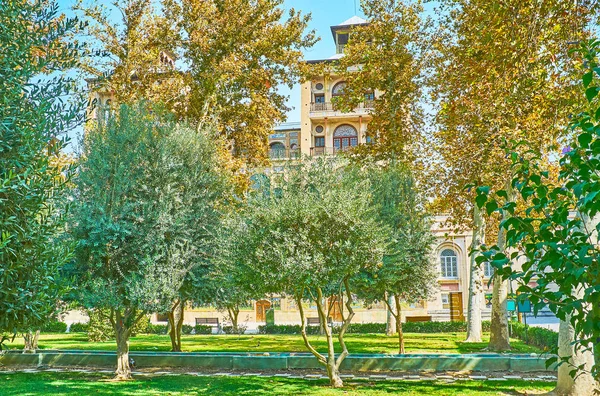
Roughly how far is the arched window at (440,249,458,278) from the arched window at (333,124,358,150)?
13126mm

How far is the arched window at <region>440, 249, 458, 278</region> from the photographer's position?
49438mm

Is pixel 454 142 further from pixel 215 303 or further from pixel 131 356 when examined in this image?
Answer: pixel 131 356

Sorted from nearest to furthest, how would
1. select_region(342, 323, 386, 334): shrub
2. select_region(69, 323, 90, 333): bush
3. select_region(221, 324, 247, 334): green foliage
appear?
select_region(221, 324, 247, 334): green foliage → select_region(342, 323, 386, 334): shrub → select_region(69, 323, 90, 333): bush

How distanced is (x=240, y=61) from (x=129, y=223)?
9.56m

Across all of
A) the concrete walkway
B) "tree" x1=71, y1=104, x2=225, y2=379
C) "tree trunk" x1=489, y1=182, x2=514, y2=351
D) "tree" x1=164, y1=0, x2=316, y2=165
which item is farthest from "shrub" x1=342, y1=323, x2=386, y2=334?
"tree" x1=71, y1=104, x2=225, y2=379

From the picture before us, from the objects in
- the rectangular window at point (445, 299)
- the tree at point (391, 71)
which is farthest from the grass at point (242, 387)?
the rectangular window at point (445, 299)

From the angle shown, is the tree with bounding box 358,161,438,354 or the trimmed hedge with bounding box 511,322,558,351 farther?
the trimmed hedge with bounding box 511,322,558,351

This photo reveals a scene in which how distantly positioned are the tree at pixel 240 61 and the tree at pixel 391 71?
2.61 metres

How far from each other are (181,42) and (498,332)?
16.6 meters

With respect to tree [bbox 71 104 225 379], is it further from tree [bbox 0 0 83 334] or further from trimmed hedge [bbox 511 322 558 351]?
trimmed hedge [bbox 511 322 558 351]

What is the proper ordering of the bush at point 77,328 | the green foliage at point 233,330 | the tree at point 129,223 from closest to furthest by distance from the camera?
the tree at point 129,223, the green foliage at point 233,330, the bush at point 77,328

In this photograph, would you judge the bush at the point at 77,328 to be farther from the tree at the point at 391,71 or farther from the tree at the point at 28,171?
the tree at the point at 28,171

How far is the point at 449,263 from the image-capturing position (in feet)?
163

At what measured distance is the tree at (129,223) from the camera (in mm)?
14484
